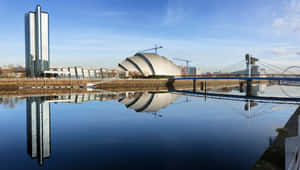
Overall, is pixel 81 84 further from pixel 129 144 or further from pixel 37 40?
pixel 129 144

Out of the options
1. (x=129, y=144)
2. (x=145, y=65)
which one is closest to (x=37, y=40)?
(x=145, y=65)

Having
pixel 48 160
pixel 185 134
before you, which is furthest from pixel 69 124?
pixel 185 134

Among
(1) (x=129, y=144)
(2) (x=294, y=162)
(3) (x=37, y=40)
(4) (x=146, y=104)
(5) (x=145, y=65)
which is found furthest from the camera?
(5) (x=145, y=65)

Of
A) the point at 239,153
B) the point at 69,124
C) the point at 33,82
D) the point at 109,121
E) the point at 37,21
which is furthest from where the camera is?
the point at 37,21

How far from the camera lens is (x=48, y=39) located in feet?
247

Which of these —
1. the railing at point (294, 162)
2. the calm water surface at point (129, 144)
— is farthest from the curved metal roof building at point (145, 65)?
the railing at point (294, 162)

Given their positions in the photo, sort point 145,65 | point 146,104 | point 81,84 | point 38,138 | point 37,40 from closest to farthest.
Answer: point 38,138, point 146,104, point 81,84, point 37,40, point 145,65

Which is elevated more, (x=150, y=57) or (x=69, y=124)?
(x=150, y=57)

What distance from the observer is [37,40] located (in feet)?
237

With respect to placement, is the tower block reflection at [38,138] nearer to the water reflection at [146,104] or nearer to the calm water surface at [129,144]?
the calm water surface at [129,144]

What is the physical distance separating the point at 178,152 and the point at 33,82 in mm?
42542

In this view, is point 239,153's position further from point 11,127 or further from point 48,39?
point 48,39

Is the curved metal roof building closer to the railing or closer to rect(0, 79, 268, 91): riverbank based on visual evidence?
rect(0, 79, 268, 91): riverbank

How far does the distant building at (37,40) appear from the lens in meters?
72.4
